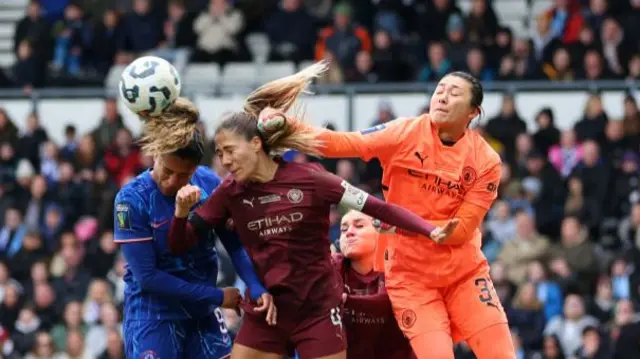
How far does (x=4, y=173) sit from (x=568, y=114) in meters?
6.55

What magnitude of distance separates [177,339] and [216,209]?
33.8 inches

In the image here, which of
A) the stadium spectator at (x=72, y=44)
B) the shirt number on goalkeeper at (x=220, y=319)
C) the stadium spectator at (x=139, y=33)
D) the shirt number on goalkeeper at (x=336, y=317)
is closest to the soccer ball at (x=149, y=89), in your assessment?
the shirt number on goalkeeper at (x=220, y=319)

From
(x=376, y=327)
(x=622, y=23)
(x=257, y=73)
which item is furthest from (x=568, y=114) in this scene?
(x=376, y=327)

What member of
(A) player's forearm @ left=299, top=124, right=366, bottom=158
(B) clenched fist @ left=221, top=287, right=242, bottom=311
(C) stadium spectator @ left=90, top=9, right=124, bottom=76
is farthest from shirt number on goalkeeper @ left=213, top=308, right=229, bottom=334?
(C) stadium spectator @ left=90, top=9, right=124, bottom=76

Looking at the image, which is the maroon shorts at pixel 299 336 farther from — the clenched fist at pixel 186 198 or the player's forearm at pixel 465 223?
the player's forearm at pixel 465 223

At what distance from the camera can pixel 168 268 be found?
31.4 feet

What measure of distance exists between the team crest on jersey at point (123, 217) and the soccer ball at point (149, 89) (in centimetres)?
55

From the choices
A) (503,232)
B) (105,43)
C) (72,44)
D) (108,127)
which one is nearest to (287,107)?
(503,232)

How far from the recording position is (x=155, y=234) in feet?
31.1

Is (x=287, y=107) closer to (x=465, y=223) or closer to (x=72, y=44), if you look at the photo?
(x=465, y=223)

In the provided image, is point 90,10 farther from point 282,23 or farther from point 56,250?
point 56,250

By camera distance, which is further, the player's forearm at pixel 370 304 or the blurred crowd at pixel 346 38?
the blurred crowd at pixel 346 38

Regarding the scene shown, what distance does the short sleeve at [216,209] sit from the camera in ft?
30.2

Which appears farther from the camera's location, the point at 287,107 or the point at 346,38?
the point at 346,38
